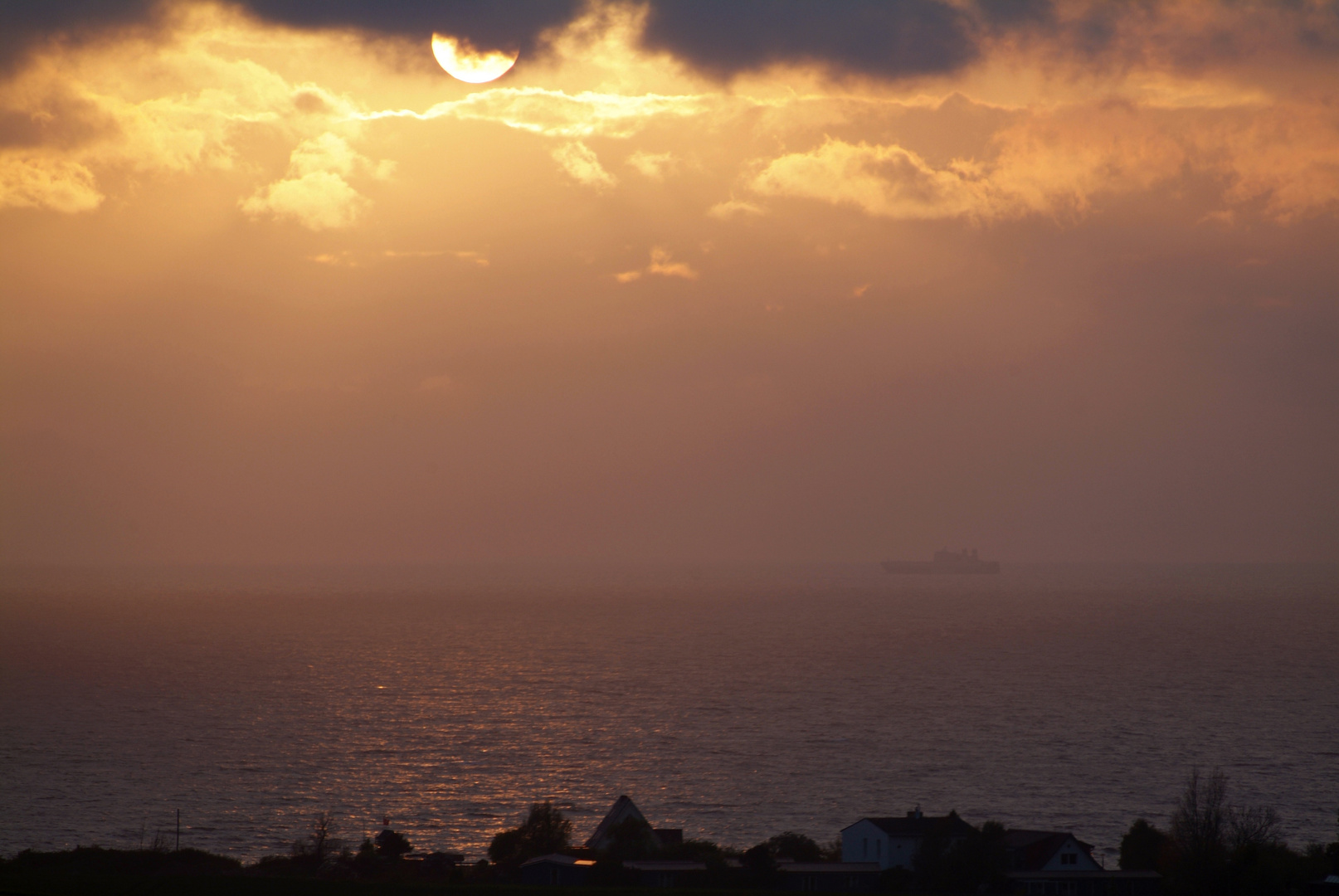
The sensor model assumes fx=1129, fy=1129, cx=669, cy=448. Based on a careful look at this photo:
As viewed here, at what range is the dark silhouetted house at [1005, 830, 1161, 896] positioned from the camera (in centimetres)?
4469

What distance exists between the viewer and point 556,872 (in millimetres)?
46500

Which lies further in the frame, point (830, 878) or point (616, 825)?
point (616, 825)

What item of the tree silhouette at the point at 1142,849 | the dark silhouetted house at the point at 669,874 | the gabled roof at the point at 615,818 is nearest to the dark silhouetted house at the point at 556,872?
the dark silhouetted house at the point at 669,874

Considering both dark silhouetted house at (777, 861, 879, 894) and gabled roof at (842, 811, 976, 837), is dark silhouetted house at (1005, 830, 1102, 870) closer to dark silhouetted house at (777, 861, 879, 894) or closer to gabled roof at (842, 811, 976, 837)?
gabled roof at (842, 811, 976, 837)

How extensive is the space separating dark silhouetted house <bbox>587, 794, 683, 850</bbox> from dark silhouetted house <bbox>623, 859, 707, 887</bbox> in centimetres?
352

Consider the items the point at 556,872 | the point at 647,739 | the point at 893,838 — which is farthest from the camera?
the point at 647,739

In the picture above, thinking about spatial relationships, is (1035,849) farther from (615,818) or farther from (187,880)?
(187,880)

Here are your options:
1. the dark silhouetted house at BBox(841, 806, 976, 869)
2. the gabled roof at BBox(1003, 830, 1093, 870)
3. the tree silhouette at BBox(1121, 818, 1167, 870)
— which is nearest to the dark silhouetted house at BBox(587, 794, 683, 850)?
the dark silhouetted house at BBox(841, 806, 976, 869)

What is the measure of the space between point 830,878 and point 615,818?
11.1 metres

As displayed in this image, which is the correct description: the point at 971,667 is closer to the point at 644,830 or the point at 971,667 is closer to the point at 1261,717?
the point at 1261,717

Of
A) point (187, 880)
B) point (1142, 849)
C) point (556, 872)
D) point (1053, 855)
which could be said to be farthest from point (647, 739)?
point (187, 880)

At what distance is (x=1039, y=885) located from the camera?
44844 mm

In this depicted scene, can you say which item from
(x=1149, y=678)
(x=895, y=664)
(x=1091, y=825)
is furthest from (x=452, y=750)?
(x=1149, y=678)

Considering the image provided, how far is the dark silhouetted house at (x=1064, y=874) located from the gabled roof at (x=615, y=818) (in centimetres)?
1639
